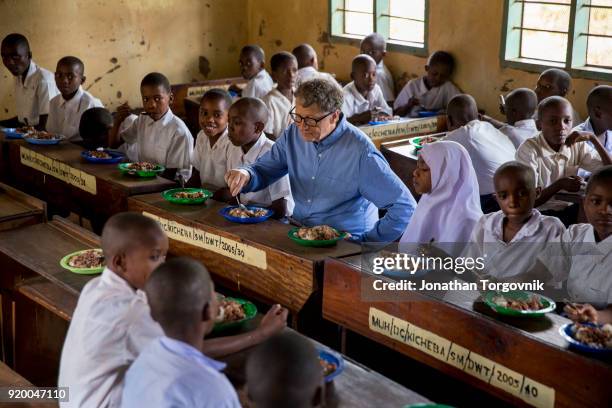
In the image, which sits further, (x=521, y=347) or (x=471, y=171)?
(x=471, y=171)

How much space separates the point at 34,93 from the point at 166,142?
240cm

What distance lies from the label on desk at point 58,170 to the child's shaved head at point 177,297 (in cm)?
314

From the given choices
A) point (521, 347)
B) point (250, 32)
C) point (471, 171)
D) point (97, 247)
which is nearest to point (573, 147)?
point (471, 171)

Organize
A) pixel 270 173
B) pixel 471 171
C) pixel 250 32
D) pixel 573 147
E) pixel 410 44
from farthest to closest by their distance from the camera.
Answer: pixel 250 32 < pixel 410 44 < pixel 573 147 < pixel 270 173 < pixel 471 171

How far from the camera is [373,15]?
30.6 ft

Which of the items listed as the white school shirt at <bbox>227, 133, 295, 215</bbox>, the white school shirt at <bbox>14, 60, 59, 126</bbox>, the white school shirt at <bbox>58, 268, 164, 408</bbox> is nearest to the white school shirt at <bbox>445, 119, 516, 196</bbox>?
the white school shirt at <bbox>227, 133, 295, 215</bbox>

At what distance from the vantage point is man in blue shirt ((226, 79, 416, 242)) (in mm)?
4340

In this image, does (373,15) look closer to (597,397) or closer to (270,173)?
(270,173)

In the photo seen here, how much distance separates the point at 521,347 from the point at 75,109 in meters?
4.97

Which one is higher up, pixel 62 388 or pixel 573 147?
pixel 573 147

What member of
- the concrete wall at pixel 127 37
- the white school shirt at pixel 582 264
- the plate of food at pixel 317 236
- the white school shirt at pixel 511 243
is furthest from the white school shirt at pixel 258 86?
the white school shirt at pixel 582 264

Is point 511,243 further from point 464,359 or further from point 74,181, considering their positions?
point 74,181

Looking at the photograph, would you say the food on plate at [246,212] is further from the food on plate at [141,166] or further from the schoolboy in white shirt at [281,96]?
the schoolboy in white shirt at [281,96]

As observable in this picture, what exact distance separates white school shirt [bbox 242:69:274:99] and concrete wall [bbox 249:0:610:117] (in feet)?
5.19
